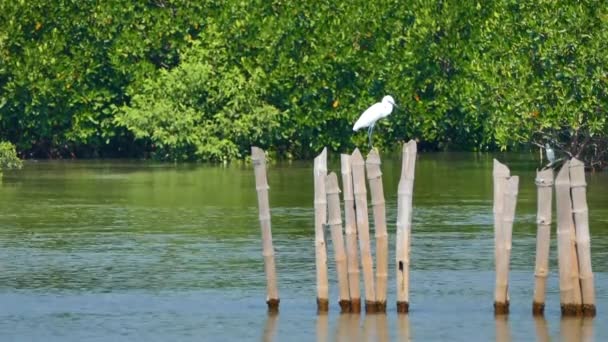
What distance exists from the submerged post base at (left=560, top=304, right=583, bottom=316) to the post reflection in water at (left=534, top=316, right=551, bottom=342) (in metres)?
0.26

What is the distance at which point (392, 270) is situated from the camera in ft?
74.5

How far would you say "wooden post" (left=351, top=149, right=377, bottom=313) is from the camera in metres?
17.4

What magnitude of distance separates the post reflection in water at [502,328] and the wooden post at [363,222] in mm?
1363

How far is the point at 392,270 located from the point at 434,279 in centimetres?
108

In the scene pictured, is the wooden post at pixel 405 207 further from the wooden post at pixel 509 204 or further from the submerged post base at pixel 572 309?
the submerged post base at pixel 572 309

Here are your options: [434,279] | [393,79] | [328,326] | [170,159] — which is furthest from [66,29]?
[328,326]

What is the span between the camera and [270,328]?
709 inches

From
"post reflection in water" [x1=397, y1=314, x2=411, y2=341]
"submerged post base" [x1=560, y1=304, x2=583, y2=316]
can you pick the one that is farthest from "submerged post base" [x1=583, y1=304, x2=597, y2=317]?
"post reflection in water" [x1=397, y1=314, x2=411, y2=341]

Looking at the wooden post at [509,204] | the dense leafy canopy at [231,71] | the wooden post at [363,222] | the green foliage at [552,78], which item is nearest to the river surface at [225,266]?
the wooden post at [363,222]

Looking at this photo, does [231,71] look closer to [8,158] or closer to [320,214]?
[8,158]

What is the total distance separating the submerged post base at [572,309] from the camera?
58.3 feet

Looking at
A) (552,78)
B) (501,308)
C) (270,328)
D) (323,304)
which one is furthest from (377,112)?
(270,328)

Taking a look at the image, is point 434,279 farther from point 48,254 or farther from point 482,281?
point 48,254

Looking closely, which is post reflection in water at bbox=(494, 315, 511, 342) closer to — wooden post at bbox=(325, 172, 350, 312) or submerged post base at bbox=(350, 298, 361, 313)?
submerged post base at bbox=(350, 298, 361, 313)
